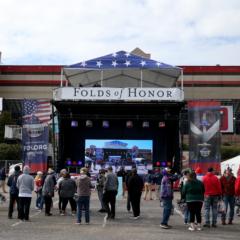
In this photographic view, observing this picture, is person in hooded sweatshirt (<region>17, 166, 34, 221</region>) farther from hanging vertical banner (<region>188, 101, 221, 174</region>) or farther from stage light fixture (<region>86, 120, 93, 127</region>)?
stage light fixture (<region>86, 120, 93, 127</region>)

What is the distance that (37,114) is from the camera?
3428 centimetres

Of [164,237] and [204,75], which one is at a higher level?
[204,75]

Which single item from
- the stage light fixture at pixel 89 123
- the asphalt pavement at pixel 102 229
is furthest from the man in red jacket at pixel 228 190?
the stage light fixture at pixel 89 123

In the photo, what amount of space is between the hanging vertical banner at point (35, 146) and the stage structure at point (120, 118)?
1.41 m

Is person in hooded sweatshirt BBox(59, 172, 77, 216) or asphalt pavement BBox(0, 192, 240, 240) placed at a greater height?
person in hooded sweatshirt BBox(59, 172, 77, 216)

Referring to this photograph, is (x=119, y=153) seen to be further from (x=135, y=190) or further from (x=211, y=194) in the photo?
(x=211, y=194)

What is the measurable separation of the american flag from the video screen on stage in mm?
3225

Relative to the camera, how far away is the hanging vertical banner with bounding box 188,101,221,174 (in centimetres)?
3222

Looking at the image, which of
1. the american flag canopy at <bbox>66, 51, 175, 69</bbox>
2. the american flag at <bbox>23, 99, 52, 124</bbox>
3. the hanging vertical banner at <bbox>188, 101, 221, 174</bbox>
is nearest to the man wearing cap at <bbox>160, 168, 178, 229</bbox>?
the hanging vertical banner at <bbox>188, 101, 221, 174</bbox>

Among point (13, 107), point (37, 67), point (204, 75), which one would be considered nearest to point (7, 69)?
point (37, 67)

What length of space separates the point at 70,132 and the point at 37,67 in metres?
70.1

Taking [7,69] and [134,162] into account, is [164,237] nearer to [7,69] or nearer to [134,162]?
[134,162]

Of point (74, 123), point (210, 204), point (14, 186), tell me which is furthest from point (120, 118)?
point (210, 204)

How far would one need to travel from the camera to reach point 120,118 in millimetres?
34562
